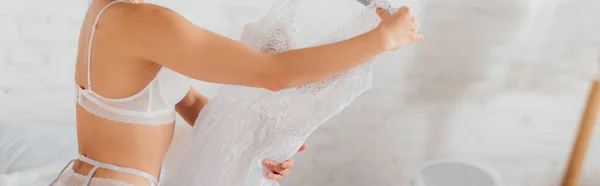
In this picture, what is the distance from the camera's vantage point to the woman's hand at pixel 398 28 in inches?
33.8

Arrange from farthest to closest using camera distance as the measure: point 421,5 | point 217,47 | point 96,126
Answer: point 421,5, point 96,126, point 217,47

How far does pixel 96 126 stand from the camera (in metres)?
0.97

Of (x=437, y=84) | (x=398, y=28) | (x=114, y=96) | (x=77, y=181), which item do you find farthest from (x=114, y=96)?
(x=437, y=84)

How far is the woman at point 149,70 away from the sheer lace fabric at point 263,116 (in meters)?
0.05

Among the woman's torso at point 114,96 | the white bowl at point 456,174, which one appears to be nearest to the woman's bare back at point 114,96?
the woman's torso at point 114,96

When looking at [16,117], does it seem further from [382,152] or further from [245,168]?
[382,152]

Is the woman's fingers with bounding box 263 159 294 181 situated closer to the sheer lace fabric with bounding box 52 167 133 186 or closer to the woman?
the woman

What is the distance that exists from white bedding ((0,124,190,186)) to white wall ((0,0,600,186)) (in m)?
0.10

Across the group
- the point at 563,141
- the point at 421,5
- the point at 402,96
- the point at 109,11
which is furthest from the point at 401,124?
the point at 109,11

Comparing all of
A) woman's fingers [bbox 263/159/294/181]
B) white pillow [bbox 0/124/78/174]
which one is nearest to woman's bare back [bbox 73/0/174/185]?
woman's fingers [bbox 263/159/294/181]

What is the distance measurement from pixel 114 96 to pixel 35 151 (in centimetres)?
65

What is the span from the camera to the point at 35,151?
146 cm

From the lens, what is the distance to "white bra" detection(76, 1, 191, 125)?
0.93m

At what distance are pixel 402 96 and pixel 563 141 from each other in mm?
522
